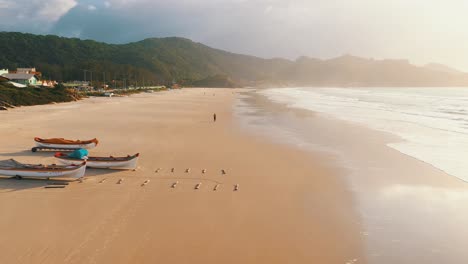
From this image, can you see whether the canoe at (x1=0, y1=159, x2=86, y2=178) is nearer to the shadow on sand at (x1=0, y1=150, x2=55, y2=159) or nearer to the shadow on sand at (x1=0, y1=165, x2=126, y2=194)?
the shadow on sand at (x1=0, y1=165, x2=126, y2=194)

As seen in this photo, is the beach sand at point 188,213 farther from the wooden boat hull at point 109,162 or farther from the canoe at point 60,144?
the canoe at point 60,144

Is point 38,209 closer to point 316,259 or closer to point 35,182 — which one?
point 35,182

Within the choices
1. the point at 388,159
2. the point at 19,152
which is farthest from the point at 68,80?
the point at 388,159

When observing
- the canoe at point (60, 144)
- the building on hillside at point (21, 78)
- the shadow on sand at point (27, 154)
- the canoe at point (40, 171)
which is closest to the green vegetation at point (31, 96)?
the building on hillside at point (21, 78)

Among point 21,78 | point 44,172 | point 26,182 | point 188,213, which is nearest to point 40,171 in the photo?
point 44,172

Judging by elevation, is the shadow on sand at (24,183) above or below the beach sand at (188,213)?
above

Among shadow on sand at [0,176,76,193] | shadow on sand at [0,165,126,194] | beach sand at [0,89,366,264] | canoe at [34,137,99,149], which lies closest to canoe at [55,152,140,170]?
beach sand at [0,89,366,264]

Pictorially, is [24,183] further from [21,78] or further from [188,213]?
[21,78]
